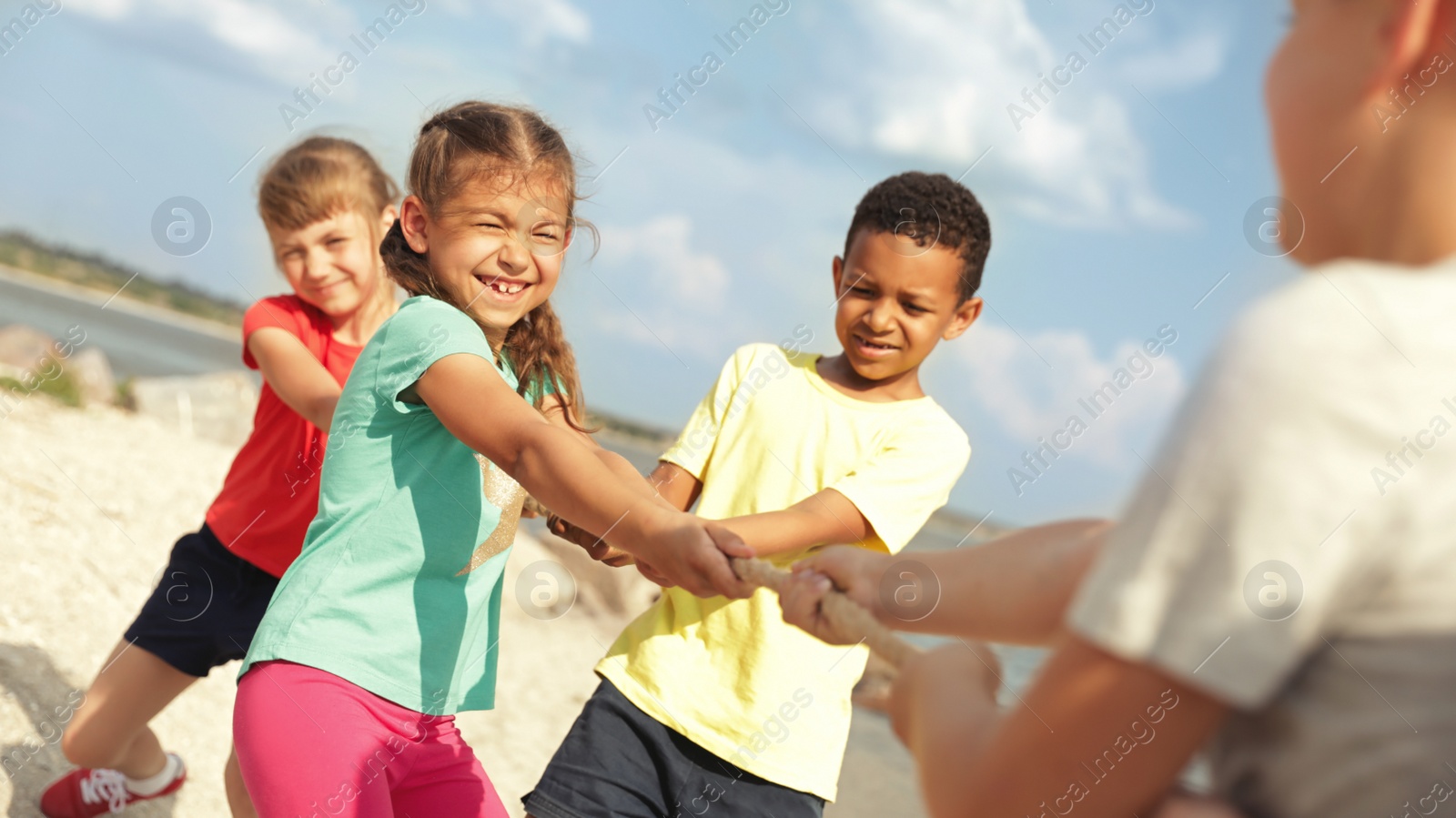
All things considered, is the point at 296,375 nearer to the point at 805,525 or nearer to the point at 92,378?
the point at 805,525

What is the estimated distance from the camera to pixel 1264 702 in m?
0.91

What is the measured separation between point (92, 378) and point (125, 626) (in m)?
6.46

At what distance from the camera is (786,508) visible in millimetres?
2637

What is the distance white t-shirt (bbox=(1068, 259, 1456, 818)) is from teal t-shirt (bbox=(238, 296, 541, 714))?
4.96 feet

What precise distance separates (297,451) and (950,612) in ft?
8.04

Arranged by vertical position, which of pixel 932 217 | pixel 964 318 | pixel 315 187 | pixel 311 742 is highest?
pixel 932 217

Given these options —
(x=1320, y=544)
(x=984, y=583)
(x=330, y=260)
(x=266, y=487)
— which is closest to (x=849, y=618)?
(x=984, y=583)

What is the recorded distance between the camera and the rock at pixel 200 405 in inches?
409

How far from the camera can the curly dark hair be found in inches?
114

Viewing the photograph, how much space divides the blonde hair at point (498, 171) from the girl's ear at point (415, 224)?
0.02m

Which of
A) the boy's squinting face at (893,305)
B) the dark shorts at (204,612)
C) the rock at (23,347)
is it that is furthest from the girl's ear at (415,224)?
the rock at (23,347)

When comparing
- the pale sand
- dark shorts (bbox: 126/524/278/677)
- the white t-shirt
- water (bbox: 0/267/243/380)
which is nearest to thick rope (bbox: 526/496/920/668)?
the white t-shirt

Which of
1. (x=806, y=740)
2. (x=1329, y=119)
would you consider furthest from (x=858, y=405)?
(x=1329, y=119)

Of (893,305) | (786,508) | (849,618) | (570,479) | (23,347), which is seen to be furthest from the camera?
(23,347)
